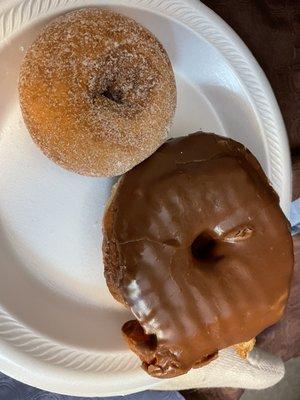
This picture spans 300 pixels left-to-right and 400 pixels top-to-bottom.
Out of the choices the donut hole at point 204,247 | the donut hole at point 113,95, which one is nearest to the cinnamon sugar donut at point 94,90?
the donut hole at point 113,95

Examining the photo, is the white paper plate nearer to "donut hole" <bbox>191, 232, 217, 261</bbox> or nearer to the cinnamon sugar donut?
the cinnamon sugar donut

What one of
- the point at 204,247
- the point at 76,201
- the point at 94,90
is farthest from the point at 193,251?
the point at 94,90

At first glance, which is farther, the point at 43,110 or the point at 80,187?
the point at 80,187

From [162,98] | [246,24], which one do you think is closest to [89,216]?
[162,98]

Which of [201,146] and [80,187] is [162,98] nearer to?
[201,146]

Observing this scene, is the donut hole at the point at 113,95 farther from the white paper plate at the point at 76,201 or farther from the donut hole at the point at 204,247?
the donut hole at the point at 204,247

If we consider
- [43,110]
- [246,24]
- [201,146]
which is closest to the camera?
[43,110]

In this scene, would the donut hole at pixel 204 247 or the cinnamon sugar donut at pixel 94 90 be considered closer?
the cinnamon sugar donut at pixel 94 90
